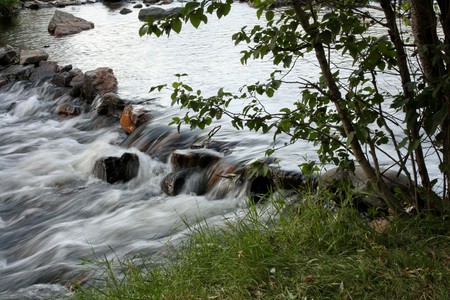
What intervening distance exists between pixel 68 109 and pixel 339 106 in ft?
22.9

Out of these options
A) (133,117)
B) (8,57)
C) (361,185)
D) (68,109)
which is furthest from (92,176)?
(8,57)

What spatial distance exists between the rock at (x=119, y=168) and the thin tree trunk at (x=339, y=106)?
Answer: 3.52m

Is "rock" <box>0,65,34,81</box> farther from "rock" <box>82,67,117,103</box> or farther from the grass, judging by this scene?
the grass

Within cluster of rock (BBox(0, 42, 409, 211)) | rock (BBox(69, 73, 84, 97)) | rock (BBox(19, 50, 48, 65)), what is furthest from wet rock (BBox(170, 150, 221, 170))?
rock (BBox(19, 50, 48, 65))

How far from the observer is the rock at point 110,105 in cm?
869

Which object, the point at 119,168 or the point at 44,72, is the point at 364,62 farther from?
the point at 44,72

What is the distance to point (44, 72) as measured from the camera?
452 inches

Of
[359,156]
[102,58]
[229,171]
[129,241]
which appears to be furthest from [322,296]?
[102,58]

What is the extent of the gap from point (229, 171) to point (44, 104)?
528 cm

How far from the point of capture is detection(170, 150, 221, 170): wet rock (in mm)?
6059

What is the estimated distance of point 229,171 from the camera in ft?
18.8

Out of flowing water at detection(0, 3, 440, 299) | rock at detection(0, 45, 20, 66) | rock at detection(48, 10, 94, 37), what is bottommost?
flowing water at detection(0, 3, 440, 299)

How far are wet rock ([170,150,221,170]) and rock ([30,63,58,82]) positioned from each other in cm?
566

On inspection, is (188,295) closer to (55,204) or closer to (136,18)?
(55,204)
